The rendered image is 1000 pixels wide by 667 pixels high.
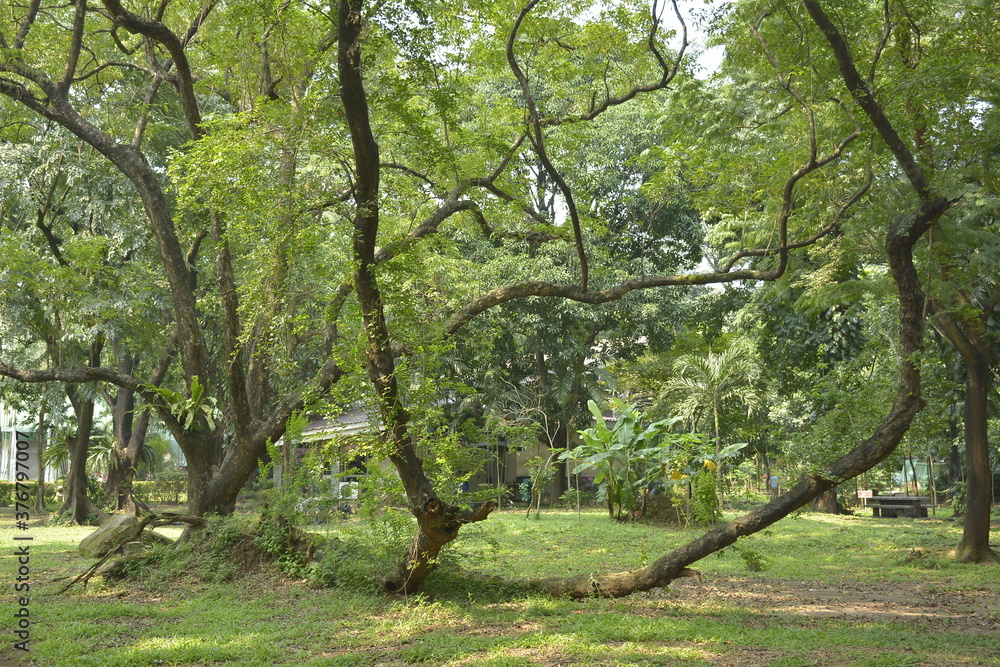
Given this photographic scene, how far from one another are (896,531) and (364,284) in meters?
12.8

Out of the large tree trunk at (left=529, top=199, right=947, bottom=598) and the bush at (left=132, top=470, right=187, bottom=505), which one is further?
the bush at (left=132, top=470, right=187, bottom=505)

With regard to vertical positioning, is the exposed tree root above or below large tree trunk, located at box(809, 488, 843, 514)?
above

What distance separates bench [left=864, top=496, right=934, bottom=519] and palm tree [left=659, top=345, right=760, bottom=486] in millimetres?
4339

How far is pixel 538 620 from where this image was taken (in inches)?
279

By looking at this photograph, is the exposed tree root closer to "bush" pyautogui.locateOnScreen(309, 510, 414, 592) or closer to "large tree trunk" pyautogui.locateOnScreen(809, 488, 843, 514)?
"bush" pyautogui.locateOnScreen(309, 510, 414, 592)

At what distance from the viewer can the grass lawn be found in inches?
233

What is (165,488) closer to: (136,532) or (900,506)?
(136,532)

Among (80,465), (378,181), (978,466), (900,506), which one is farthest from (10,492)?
(978,466)

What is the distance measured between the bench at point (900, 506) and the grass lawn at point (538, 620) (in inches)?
385

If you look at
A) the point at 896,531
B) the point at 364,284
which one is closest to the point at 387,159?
the point at 364,284

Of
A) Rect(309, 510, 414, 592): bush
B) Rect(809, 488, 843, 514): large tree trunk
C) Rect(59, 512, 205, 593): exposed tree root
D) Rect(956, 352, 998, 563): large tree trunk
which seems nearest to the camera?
Rect(309, 510, 414, 592): bush

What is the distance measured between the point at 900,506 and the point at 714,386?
655cm

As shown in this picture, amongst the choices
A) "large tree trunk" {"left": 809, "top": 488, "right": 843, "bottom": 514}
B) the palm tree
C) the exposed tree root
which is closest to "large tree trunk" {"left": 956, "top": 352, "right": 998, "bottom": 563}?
the palm tree

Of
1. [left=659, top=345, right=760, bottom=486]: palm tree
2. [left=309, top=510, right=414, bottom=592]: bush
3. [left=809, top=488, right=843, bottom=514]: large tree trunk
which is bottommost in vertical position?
[left=809, top=488, right=843, bottom=514]: large tree trunk
